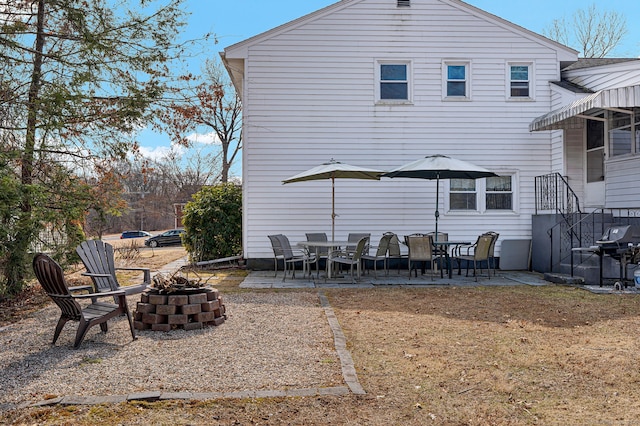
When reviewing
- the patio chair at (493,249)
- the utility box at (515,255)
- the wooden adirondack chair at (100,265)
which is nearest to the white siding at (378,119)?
the utility box at (515,255)

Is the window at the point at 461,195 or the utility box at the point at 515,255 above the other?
the window at the point at 461,195

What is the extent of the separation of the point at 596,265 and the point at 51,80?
10.4 meters

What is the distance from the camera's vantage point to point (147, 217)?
60.8 meters

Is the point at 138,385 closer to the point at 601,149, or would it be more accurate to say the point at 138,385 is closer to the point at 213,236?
the point at 213,236

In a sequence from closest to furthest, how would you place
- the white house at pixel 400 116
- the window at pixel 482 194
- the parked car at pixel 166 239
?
the white house at pixel 400 116
the window at pixel 482 194
the parked car at pixel 166 239

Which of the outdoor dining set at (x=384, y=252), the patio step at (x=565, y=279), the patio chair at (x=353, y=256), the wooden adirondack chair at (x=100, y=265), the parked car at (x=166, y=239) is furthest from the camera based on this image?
the parked car at (x=166, y=239)

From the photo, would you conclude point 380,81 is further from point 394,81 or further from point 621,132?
point 621,132

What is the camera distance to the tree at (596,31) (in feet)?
89.6

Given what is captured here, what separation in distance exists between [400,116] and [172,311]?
27.9 ft

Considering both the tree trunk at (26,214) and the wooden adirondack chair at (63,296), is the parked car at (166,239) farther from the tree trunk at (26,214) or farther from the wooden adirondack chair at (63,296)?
the wooden adirondack chair at (63,296)

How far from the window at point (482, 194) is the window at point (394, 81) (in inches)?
96.5

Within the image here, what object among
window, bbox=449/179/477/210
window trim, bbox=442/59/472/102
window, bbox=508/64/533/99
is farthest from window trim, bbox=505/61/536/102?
window, bbox=449/179/477/210

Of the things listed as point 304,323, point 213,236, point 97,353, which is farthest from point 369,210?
point 97,353

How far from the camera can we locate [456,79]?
1326cm
